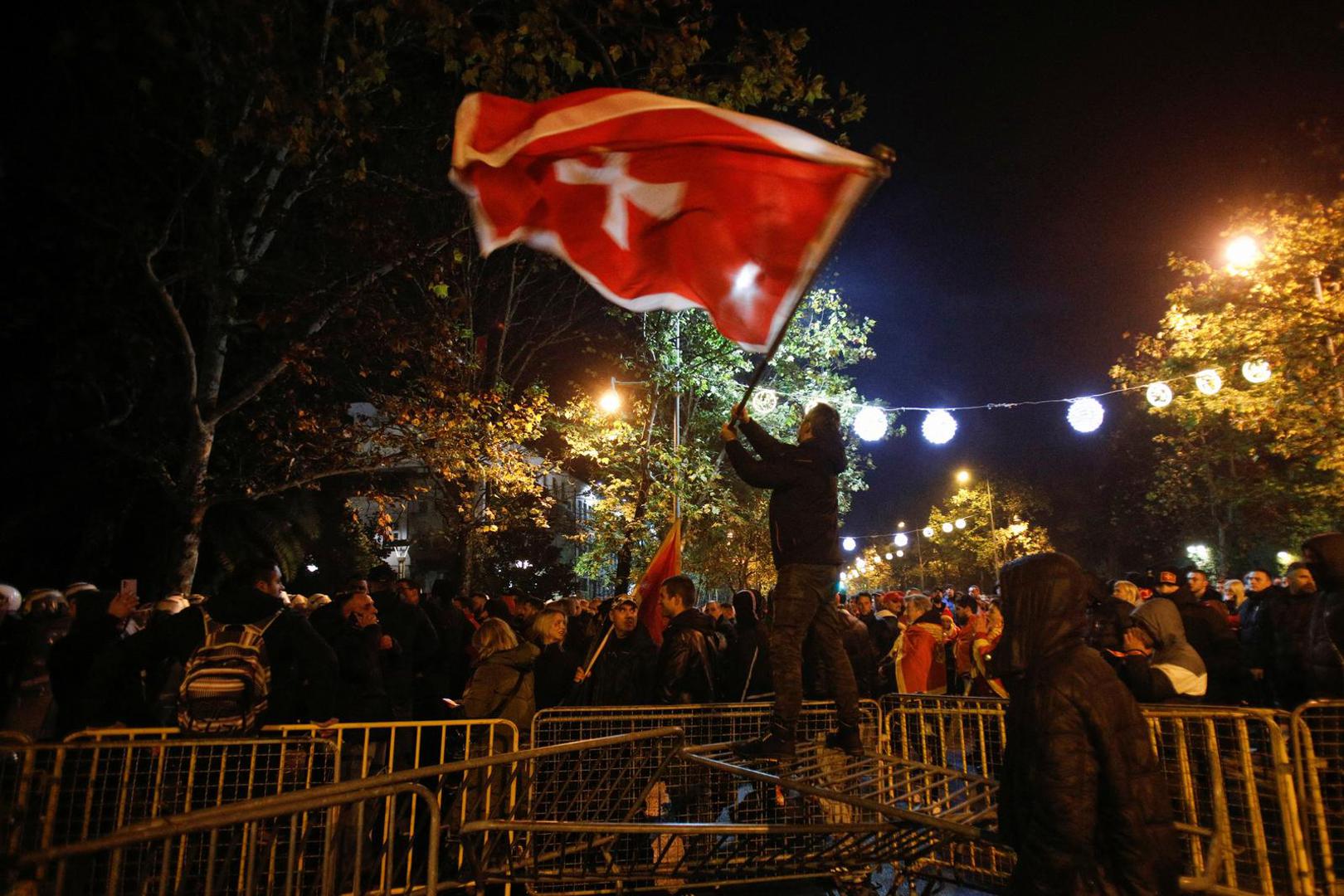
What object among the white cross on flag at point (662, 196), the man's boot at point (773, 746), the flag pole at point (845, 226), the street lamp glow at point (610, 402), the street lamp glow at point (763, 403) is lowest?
the man's boot at point (773, 746)

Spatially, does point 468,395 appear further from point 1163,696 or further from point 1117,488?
point 1117,488

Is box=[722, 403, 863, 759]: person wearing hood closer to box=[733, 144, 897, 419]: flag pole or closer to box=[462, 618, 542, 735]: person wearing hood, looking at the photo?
box=[733, 144, 897, 419]: flag pole

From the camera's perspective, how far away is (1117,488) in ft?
164

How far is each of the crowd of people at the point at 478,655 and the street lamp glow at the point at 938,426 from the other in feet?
35.1

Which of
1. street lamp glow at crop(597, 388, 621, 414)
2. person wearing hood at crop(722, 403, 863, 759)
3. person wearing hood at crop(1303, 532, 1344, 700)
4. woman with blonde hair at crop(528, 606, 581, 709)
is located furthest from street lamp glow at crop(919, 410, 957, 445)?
person wearing hood at crop(722, 403, 863, 759)

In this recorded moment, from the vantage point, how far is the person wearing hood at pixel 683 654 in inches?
275

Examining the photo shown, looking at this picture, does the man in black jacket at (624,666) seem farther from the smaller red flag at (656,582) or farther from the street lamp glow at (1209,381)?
the street lamp glow at (1209,381)

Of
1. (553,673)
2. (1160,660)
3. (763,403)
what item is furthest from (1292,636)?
(763,403)

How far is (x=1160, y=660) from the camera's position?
6715 millimetres

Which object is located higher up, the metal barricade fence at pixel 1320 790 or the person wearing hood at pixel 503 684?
the person wearing hood at pixel 503 684

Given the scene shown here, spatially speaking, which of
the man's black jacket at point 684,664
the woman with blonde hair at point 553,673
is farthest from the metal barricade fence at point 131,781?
the man's black jacket at point 684,664

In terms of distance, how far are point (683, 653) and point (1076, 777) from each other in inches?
177

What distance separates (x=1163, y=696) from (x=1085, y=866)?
4.60 metres

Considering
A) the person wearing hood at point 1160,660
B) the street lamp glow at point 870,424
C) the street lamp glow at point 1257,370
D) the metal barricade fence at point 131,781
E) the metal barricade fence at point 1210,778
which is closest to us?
the metal barricade fence at point 1210,778
